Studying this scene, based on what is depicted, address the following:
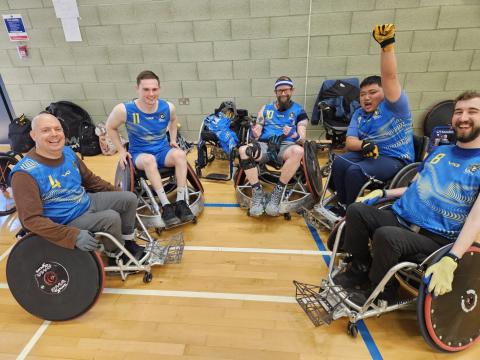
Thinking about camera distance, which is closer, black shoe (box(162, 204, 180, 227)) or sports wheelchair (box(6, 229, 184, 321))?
sports wheelchair (box(6, 229, 184, 321))

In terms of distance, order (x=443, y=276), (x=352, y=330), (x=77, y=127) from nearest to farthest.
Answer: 1. (x=443, y=276)
2. (x=352, y=330)
3. (x=77, y=127)

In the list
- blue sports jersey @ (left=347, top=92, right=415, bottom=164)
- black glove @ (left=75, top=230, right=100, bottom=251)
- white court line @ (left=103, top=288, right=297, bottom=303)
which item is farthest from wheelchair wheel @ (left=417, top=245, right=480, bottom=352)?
black glove @ (left=75, top=230, right=100, bottom=251)

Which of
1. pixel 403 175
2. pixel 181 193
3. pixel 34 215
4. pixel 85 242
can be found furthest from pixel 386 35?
pixel 34 215

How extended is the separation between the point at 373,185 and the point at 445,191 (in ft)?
2.74

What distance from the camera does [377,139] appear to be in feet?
7.43

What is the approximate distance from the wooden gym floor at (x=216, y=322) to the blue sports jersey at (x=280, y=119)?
1166 millimetres

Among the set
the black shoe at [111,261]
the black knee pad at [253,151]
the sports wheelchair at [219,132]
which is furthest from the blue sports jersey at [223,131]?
the black shoe at [111,261]

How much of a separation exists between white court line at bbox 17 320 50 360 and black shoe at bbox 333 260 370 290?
5.64 ft

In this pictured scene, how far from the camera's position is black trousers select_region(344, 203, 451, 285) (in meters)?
1.43

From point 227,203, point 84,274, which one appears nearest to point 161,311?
point 84,274

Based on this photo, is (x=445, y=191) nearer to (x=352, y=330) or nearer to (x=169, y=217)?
(x=352, y=330)

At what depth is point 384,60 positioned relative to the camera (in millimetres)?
1799

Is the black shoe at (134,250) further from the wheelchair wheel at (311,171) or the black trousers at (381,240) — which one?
the wheelchair wheel at (311,171)

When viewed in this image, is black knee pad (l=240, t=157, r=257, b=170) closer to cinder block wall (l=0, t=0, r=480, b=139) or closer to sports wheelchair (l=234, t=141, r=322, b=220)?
sports wheelchair (l=234, t=141, r=322, b=220)
